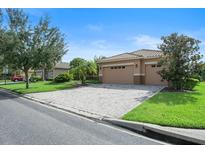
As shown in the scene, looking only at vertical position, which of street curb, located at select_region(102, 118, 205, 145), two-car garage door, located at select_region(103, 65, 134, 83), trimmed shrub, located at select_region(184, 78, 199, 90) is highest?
two-car garage door, located at select_region(103, 65, 134, 83)

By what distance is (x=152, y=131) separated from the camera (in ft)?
22.0

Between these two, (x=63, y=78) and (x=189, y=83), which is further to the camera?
(x=63, y=78)

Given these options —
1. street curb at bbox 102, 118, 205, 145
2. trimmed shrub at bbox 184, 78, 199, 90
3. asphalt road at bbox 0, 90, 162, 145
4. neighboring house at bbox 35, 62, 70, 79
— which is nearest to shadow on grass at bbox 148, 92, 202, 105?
street curb at bbox 102, 118, 205, 145

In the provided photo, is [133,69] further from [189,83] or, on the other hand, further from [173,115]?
[173,115]

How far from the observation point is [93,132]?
6.61 meters

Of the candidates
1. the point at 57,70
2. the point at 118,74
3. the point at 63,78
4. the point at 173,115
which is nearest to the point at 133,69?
the point at 118,74

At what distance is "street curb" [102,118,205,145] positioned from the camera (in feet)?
19.1

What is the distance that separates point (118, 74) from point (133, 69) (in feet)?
7.76

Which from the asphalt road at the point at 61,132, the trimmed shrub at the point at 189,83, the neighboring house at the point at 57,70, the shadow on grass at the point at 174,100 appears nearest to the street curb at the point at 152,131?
the asphalt road at the point at 61,132

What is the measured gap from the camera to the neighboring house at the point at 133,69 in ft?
70.4

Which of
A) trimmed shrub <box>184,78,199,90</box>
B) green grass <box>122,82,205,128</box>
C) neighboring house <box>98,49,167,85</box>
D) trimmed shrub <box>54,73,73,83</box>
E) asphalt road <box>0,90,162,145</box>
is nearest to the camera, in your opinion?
asphalt road <box>0,90,162,145</box>

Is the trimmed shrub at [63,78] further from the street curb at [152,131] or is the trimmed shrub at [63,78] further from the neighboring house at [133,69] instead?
the street curb at [152,131]

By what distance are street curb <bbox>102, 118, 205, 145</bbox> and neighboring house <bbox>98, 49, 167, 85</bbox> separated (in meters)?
13.3

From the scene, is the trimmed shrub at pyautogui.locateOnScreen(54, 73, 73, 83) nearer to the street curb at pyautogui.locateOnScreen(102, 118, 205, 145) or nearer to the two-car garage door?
the two-car garage door
